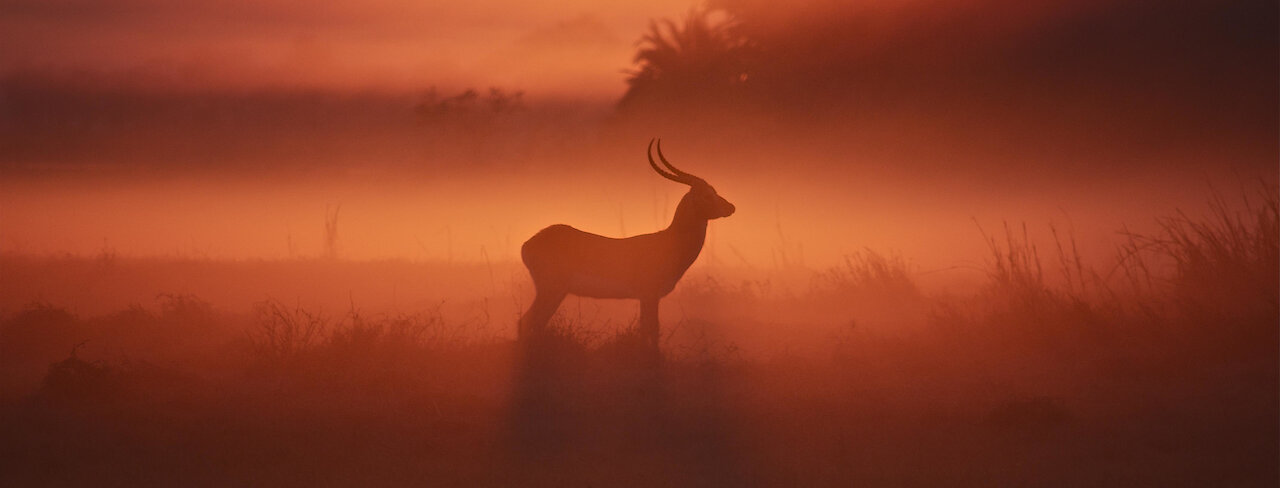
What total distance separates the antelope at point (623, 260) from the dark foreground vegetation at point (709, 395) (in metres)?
0.35

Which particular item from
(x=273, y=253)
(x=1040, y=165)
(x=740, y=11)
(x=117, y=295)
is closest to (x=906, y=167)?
(x=1040, y=165)

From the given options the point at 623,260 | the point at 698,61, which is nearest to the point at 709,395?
the point at 623,260

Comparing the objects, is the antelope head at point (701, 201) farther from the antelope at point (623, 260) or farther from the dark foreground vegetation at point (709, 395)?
the dark foreground vegetation at point (709, 395)

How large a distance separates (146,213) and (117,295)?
6.23 metres

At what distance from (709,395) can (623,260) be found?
1.99 m

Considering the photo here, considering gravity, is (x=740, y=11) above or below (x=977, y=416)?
above

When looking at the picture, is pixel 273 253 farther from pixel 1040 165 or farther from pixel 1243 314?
pixel 1243 314

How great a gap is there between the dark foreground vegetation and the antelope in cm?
35

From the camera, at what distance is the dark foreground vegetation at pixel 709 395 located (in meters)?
6.89

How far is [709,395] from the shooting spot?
8711 millimetres

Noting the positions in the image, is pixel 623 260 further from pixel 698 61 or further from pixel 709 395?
pixel 698 61

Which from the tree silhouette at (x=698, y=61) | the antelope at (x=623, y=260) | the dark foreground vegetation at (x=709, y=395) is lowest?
the dark foreground vegetation at (x=709, y=395)

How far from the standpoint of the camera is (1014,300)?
1166 centimetres

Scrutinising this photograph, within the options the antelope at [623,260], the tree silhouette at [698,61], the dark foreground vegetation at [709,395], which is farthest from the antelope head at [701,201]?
the tree silhouette at [698,61]
